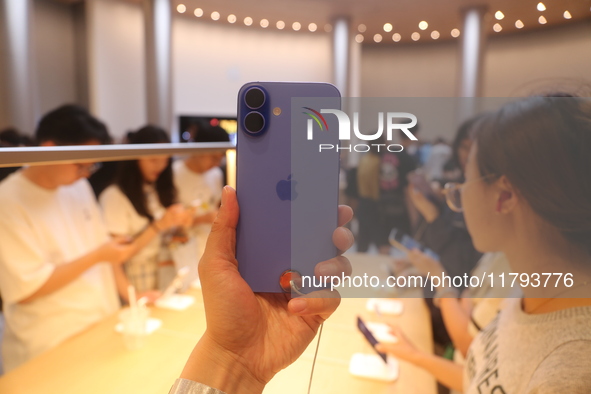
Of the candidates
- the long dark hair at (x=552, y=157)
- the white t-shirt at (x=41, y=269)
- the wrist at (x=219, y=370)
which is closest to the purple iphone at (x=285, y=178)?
the wrist at (x=219, y=370)

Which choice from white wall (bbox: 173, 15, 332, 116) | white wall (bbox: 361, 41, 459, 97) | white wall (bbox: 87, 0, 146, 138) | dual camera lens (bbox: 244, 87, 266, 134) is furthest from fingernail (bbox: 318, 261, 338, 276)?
white wall (bbox: 361, 41, 459, 97)

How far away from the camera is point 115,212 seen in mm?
1714

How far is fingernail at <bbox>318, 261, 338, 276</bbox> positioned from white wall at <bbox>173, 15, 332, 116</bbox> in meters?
5.47

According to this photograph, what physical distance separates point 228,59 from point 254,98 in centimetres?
588

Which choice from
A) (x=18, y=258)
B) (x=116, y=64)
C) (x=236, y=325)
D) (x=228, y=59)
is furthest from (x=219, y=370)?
(x=228, y=59)

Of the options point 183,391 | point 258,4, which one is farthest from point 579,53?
point 258,4

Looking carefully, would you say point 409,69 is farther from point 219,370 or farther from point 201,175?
point 219,370

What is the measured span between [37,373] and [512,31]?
576cm

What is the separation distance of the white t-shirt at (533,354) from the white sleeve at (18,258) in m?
1.10

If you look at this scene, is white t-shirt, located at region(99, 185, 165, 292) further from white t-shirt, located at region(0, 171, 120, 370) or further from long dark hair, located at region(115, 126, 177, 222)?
white t-shirt, located at region(0, 171, 120, 370)

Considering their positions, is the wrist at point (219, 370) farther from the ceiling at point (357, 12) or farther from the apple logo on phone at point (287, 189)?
the ceiling at point (357, 12)

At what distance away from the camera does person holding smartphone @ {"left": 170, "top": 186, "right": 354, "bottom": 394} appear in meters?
0.46

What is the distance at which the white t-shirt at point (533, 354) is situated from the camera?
448mm

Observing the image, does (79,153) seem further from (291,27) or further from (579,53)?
(291,27)
